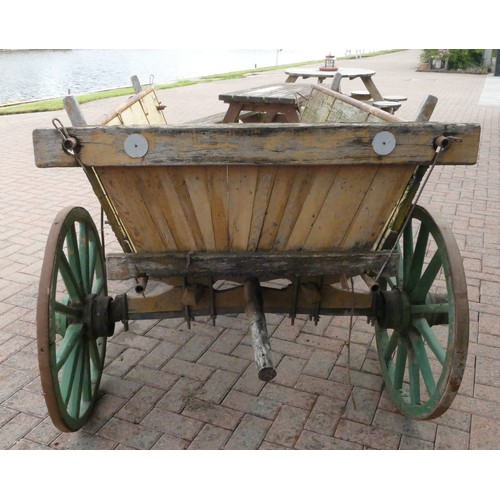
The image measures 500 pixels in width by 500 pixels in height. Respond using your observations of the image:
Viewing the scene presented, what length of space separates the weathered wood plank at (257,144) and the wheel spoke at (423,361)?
96 cm

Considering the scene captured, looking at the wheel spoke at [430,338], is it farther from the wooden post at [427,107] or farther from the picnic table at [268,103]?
the picnic table at [268,103]

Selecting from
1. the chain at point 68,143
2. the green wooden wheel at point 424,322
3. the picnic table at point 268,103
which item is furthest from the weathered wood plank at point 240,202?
the picnic table at point 268,103

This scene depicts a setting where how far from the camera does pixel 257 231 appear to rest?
2.21m

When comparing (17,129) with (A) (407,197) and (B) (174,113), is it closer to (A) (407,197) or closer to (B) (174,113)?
(B) (174,113)

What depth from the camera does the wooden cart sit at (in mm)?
1905

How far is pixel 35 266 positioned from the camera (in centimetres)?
416

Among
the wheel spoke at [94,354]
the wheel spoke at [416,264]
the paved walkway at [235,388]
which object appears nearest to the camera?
the paved walkway at [235,388]

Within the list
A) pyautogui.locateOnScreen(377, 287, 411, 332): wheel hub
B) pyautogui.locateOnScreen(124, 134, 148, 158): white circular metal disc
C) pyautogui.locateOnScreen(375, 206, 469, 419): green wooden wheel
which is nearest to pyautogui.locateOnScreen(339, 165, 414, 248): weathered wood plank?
pyautogui.locateOnScreen(375, 206, 469, 419): green wooden wheel

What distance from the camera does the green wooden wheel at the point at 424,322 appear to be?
2078 mm

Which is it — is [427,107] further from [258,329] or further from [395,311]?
[258,329]

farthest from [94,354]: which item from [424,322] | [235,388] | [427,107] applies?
[427,107]

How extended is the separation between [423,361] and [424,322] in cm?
18

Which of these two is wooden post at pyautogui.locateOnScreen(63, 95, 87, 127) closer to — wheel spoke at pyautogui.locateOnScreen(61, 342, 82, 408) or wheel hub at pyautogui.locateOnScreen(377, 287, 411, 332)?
wheel spoke at pyautogui.locateOnScreen(61, 342, 82, 408)

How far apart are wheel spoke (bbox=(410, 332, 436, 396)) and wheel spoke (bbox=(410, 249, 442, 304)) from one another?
178 millimetres
